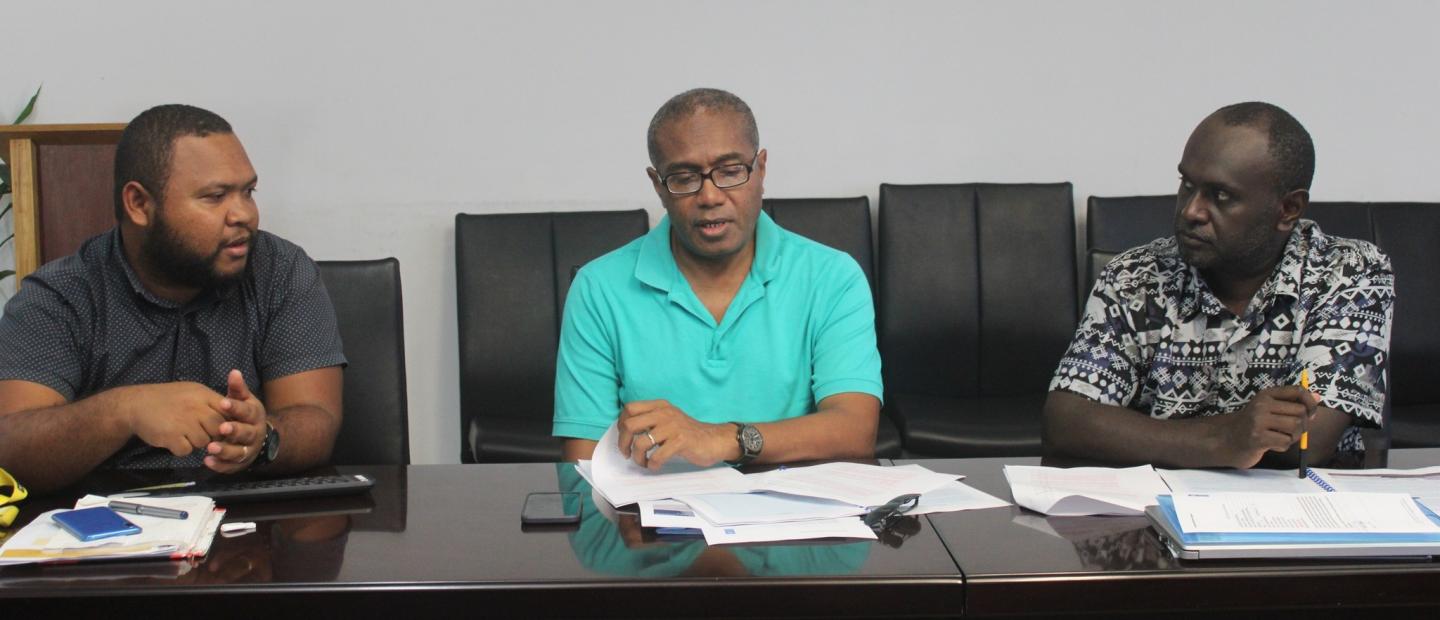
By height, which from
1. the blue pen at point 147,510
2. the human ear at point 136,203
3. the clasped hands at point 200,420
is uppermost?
the human ear at point 136,203

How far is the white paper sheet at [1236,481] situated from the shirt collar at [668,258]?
29.1 inches

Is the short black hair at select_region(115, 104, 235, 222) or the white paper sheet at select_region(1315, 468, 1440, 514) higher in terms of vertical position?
the short black hair at select_region(115, 104, 235, 222)

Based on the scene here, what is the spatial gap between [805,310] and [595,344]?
1.21ft

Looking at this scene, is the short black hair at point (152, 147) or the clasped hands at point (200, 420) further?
the short black hair at point (152, 147)

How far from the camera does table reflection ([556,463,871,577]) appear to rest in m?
1.34

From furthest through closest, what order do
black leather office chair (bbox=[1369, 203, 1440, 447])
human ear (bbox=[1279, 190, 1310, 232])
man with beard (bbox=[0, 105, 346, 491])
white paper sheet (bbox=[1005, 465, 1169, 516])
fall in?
black leather office chair (bbox=[1369, 203, 1440, 447]), human ear (bbox=[1279, 190, 1310, 232]), man with beard (bbox=[0, 105, 346, 491]), white paper sheet (bbox=[1005, 465, 1169, 516])

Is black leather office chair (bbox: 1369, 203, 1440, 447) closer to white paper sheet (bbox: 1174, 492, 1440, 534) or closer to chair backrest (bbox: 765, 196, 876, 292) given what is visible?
chair backrest (bbox: 765, 196, 876, 292)

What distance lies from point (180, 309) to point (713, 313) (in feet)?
2.95

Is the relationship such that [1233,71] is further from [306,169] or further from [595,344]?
[306,169]

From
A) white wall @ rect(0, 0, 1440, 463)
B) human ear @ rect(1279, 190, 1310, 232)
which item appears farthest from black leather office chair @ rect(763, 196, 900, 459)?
human ear @ rect(1279, 190, 1310, 232)

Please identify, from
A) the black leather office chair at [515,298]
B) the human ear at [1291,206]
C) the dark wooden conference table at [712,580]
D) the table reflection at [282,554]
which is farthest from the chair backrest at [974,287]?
the table reflection at [282,554]

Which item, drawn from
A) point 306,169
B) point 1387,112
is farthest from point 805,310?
point 1387,112

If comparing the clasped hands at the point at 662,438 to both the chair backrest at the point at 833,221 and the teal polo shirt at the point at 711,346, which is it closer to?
the teal polo shirt at the point at 711,346

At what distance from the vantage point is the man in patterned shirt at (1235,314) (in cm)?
200
